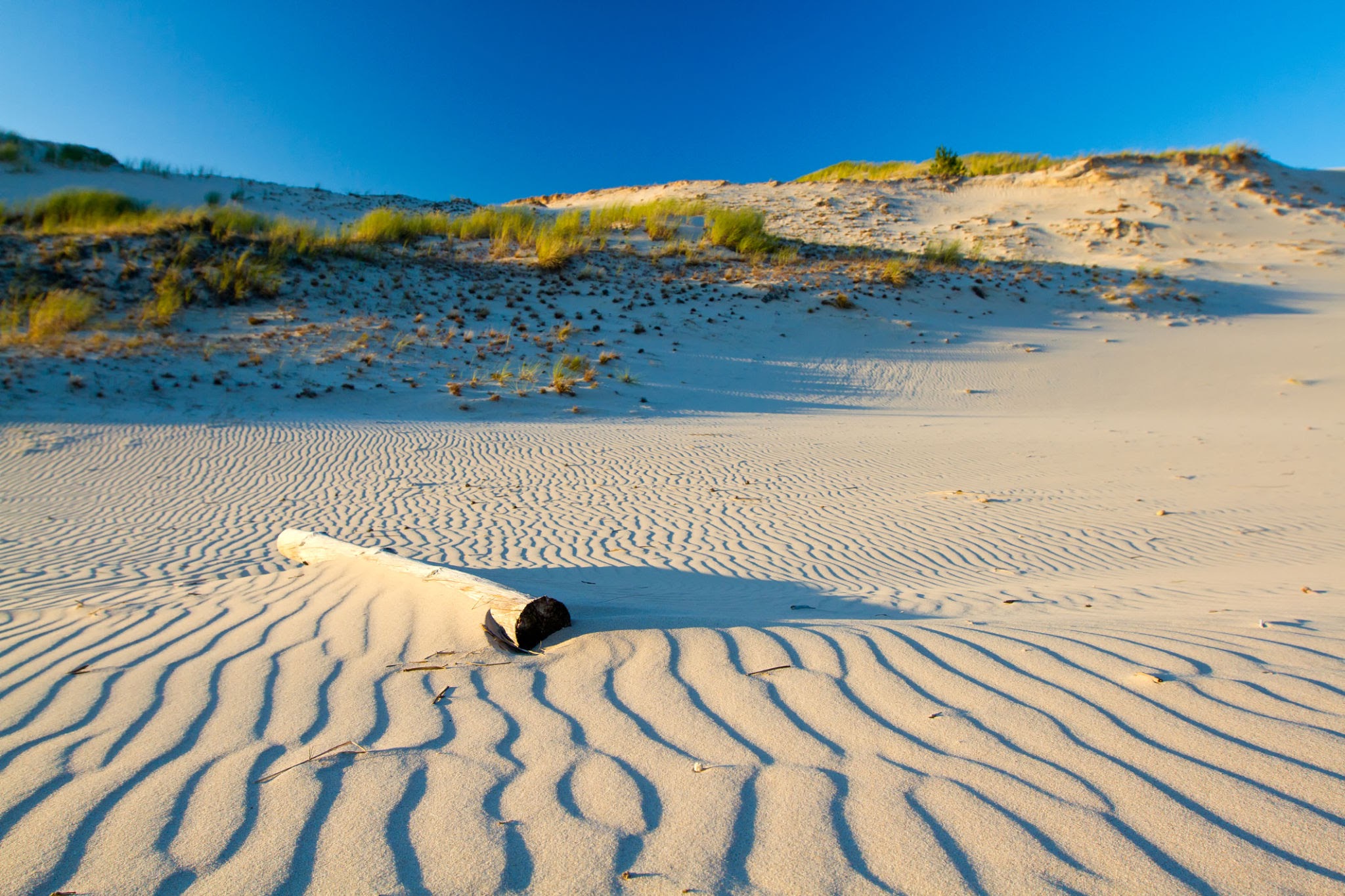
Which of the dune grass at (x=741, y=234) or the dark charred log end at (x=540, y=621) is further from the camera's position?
the dune grass at (x=741, y=234)

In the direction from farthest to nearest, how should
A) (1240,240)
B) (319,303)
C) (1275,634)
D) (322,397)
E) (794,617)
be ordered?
(1240,240) → (319,303) → (322,397) → (794,617) → (1275,634)

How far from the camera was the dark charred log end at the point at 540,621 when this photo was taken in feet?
10.3

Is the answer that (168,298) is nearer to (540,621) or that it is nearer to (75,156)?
(540,621)

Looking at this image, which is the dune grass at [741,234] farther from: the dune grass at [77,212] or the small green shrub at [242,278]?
the dune grass at [77,212]

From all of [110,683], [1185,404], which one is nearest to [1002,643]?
[110,683]

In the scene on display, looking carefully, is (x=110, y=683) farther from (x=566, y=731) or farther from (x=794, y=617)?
(x=794, y=617)

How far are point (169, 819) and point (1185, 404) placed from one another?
760 inches

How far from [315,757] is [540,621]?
114 cm

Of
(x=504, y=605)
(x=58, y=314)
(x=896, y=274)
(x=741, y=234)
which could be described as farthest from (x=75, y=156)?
(x=504, y=605)

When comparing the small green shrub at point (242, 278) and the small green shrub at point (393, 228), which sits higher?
the small green shrub at point (393, 228)

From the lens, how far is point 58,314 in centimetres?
1508

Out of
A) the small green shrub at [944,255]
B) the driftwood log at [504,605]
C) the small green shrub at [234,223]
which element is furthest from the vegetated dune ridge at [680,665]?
the small green shrub at [944,255]

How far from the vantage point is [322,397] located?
14.8 meters

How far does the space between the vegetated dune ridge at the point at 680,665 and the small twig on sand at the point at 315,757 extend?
1 centimetres
